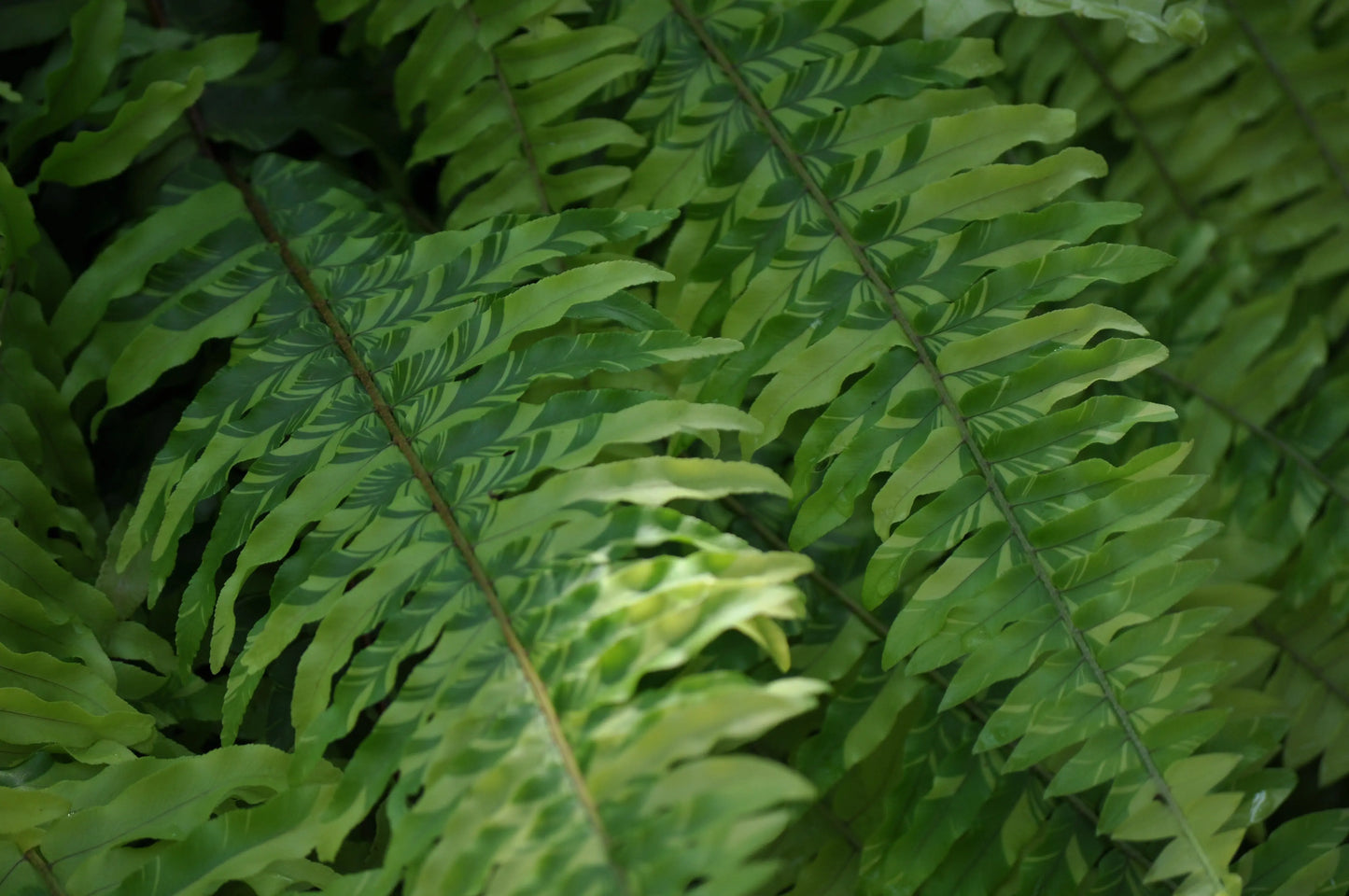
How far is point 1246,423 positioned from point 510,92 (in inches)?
27.9

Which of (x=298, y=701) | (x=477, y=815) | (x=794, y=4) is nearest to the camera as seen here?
(x=477, y=815)

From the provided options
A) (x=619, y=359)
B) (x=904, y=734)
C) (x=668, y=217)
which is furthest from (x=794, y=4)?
(x=904, y=734)

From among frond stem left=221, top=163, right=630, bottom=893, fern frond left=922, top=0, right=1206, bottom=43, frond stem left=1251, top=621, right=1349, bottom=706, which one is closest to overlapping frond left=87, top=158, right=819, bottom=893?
frond stem left=221, top=163, right=630, bottom=893

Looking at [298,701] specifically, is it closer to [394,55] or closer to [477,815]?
[477,815]

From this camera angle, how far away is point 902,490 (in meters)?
0.65

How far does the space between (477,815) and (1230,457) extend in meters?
0.78

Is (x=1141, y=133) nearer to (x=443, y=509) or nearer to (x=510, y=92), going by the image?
(x=510, y=92)

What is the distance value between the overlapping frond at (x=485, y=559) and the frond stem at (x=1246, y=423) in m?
0.52

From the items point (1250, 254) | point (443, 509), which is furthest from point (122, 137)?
point (1250, 254)

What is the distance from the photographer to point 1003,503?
64 cm

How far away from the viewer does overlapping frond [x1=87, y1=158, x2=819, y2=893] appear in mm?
456

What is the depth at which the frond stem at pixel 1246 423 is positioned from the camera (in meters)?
0.93

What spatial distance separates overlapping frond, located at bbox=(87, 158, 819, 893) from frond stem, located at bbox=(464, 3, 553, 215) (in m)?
0.07

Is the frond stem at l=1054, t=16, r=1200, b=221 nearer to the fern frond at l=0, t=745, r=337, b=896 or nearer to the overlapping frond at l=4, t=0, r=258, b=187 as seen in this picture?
the overlapping frond at l=4, t=0, r=258, b=187
